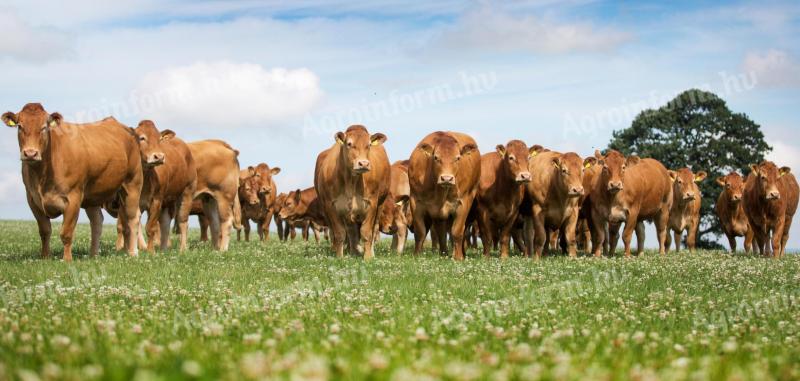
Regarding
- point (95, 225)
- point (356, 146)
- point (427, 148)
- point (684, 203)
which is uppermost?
point (427, 148)

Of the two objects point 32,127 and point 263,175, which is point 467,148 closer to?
point 32,127

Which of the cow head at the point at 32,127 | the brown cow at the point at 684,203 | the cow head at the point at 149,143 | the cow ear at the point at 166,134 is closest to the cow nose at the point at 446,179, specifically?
the cow head at the point at 149,143

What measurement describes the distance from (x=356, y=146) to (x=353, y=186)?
41.1 inches

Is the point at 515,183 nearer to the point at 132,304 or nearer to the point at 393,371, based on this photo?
the point at 132,304

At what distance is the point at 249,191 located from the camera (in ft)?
106

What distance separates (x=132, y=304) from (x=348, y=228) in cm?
927

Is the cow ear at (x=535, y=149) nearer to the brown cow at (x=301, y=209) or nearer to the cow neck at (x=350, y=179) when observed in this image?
the cow neck at (x=350, y=179)

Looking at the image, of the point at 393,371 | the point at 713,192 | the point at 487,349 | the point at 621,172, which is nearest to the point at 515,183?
the point at 621,172

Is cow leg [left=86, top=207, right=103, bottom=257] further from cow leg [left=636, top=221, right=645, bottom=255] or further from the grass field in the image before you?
cow leg [left=636, top=221, right=645, bottom=255]

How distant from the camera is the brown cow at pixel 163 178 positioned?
1845 cm

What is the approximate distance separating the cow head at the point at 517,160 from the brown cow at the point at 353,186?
2939 mm

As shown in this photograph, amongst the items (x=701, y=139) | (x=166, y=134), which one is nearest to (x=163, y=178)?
(x=166, y=134)

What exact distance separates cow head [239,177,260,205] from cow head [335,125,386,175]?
50.5ft

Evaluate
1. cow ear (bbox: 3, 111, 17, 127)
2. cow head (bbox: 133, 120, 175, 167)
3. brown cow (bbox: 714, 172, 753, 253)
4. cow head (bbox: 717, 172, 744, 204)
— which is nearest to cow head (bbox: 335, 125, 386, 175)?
cow head (bbox: 133, 120, 175, 167)
